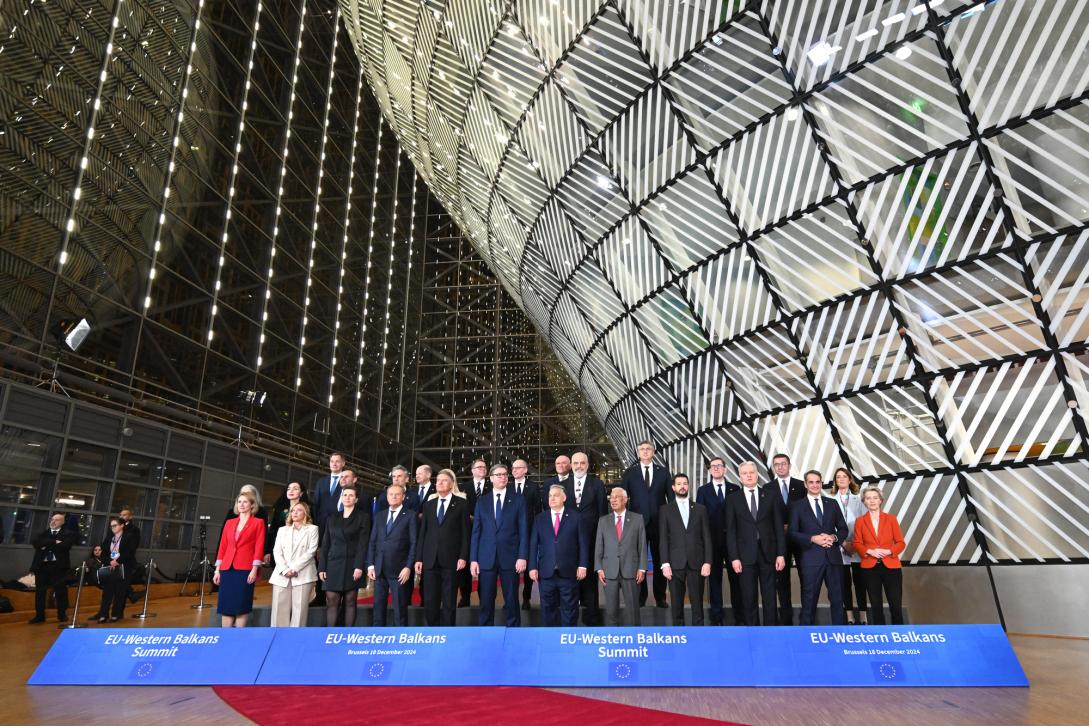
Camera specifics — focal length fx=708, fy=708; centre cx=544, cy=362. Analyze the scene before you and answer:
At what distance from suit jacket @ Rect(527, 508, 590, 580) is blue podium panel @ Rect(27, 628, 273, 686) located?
97.1 inches

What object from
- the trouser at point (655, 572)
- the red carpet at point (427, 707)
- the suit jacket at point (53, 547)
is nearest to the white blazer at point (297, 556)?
the red carpet at point (427, 707)

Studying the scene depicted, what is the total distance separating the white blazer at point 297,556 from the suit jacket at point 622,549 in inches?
108

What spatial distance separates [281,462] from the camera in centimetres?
2144

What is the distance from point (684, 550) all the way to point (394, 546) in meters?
2.84

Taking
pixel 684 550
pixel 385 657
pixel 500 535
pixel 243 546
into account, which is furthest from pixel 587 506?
pixel 243 546

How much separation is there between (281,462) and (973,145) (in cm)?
1936

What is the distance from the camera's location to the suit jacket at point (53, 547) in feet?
32.4

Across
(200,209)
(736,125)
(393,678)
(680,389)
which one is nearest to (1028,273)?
(736,125)

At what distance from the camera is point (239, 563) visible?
681 centimetres

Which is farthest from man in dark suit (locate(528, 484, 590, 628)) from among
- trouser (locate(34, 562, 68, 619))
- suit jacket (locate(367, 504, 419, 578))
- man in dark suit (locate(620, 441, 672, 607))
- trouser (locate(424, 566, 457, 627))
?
trouser (locate(34, 562, 68, 619))

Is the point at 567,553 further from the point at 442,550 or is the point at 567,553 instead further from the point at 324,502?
the point at 324,502

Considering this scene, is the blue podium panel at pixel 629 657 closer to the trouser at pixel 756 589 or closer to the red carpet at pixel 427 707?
the red carpet at pixel 427 707

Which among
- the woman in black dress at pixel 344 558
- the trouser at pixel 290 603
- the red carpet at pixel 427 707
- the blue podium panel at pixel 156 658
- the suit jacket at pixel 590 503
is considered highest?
the suit jacket at pixel 590 503

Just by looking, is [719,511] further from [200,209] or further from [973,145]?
[200,209]
